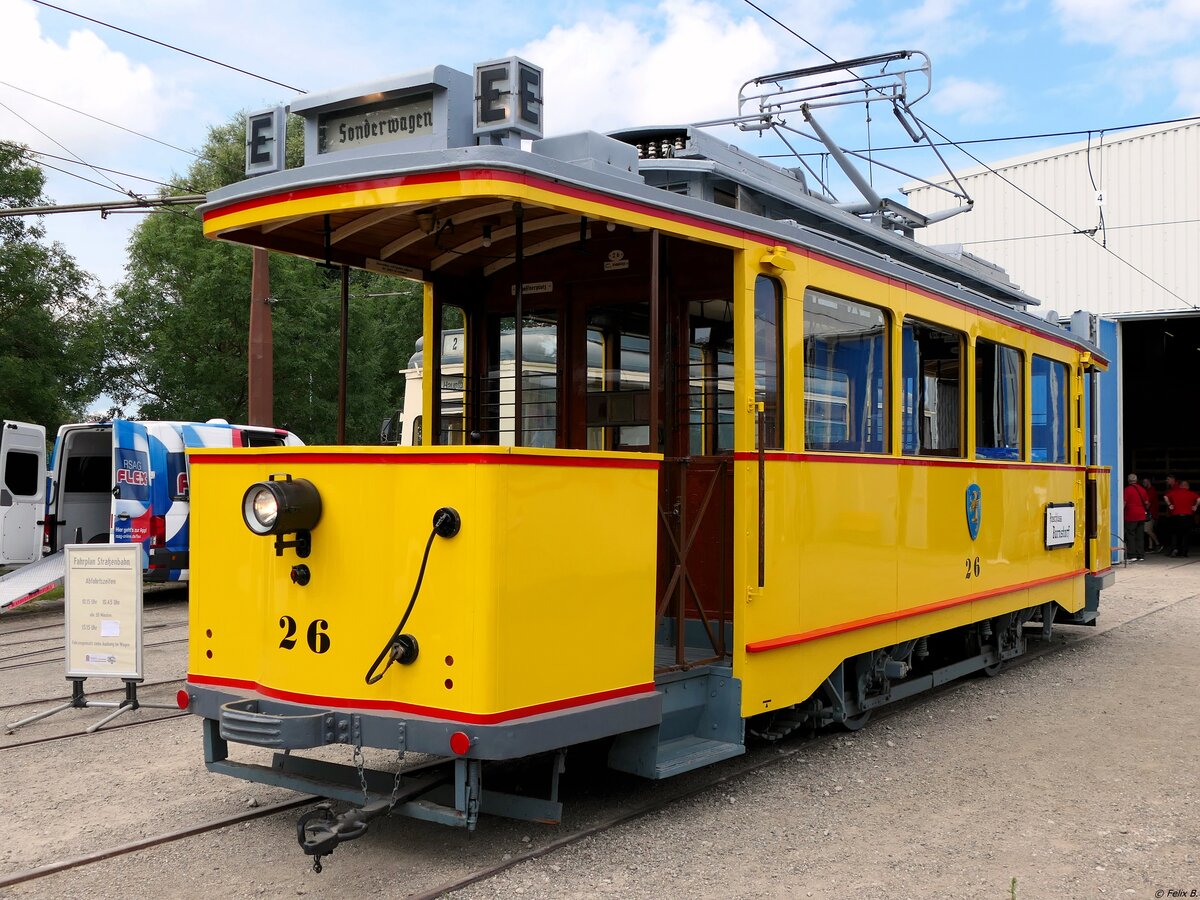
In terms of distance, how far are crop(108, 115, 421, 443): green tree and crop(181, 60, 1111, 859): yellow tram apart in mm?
Result: 15474

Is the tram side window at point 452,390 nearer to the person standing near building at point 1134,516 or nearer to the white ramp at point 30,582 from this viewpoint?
the white ramp at point 30,582

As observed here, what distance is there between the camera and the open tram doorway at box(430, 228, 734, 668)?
6066 mm

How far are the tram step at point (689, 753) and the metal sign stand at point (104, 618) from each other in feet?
12.8

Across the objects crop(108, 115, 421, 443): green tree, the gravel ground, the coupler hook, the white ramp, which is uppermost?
crop(108, 115, 421, 443): green tree

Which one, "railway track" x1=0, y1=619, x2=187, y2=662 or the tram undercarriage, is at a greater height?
the tram undercarriage

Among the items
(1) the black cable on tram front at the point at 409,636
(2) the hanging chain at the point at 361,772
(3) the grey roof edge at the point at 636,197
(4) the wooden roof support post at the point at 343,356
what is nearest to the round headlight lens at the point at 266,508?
(1) the black cable on tram front at the point at 409,636

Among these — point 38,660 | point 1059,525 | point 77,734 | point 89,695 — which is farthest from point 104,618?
point 1059,525

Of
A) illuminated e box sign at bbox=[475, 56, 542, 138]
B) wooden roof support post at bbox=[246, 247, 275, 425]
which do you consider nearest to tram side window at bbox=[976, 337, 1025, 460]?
illuminated e box sign at bbox=[475, 56, 542, 138]

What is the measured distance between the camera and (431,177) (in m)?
4.65

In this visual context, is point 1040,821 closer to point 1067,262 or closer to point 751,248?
point 751,248

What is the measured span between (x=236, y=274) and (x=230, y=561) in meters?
18.3

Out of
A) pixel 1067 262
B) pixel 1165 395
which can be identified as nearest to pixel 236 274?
pixel 1067 262

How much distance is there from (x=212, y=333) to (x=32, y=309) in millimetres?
4095

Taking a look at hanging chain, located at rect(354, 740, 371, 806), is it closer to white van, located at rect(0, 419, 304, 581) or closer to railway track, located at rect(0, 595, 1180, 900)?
railway track, located at rect(0, 595, 1180, 900)
